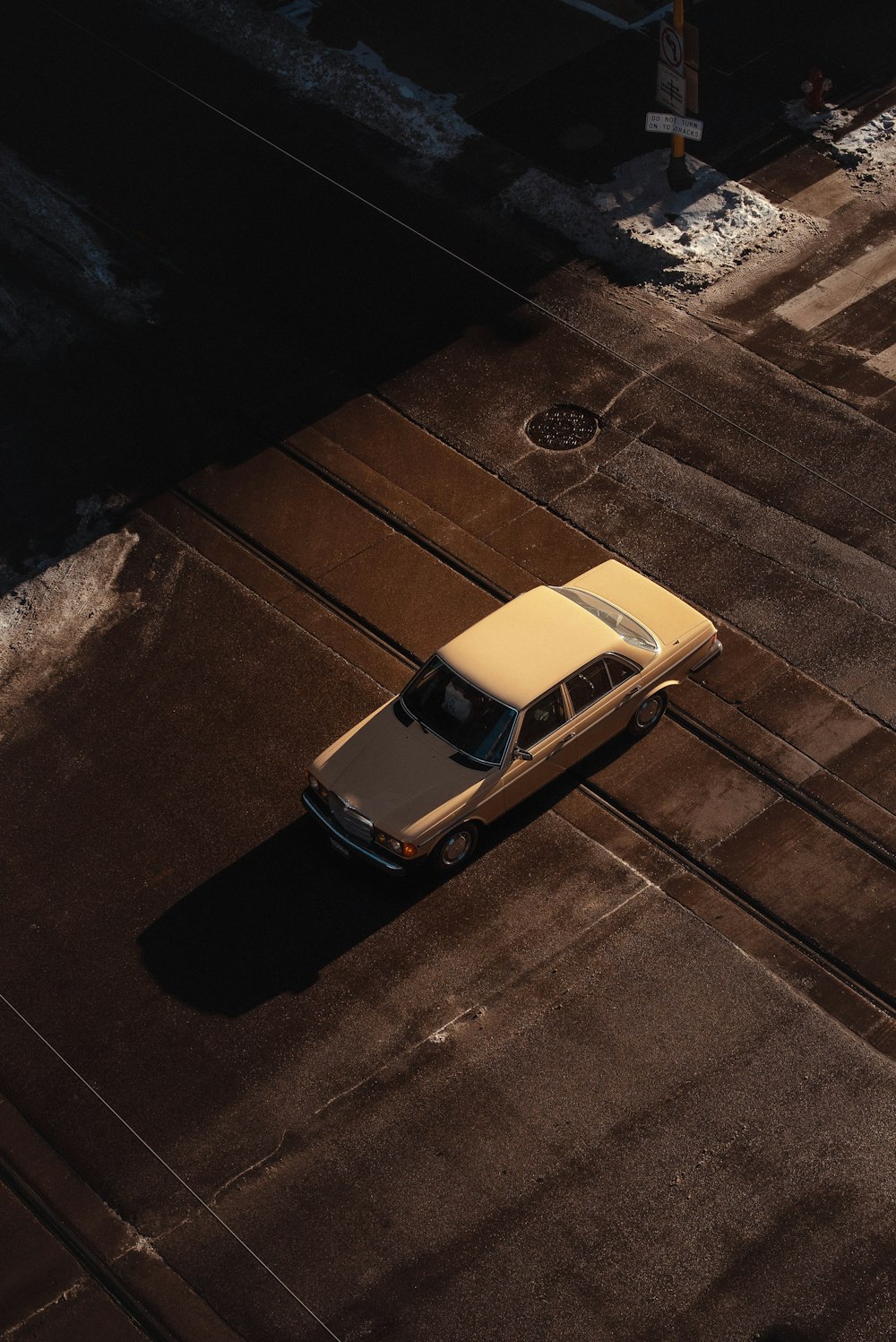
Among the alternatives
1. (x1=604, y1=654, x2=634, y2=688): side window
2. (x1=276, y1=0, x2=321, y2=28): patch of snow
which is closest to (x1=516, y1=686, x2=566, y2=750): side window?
(x1=604, y1=654, x2=634, y2=688): side window

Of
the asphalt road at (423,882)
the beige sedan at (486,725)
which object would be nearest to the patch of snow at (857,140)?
the asphalt road at (423,882)

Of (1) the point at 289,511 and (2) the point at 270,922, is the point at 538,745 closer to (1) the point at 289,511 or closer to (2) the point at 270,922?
(2) the point at 270,922

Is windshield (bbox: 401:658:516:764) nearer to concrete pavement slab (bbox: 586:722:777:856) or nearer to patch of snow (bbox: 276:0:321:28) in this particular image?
concrete pavement slab (bbox: 586:722:777:856)

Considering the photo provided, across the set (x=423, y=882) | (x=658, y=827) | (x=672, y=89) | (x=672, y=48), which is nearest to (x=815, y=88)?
(x=672, y=89)

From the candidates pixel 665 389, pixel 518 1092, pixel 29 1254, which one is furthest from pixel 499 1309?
pixel 665 389

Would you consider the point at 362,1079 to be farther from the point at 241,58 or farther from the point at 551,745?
the point at 241,58
